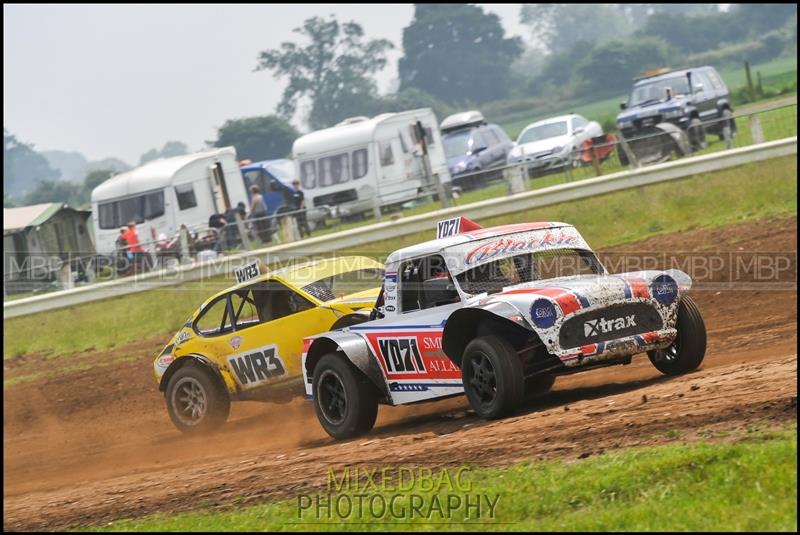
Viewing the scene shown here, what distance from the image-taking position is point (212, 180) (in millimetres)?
31766

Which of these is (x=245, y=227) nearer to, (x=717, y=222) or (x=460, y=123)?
(x=717, y=222)

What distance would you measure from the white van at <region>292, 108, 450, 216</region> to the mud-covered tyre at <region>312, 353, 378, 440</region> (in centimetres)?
2031

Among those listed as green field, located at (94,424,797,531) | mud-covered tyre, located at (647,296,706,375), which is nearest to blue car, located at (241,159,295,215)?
mud-covered tyre, located at (647,296,706,375)

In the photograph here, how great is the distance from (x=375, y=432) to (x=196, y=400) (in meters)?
3.10

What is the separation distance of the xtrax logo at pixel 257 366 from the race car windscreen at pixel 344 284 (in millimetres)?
752

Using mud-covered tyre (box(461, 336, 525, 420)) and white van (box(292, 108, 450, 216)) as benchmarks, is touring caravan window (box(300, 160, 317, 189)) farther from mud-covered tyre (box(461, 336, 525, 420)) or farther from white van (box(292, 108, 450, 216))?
mud-covered tyre (box(461, 336, 525, 420))

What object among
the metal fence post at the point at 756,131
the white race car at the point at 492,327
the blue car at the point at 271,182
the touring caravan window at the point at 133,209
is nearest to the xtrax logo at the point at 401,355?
the white race car at the point at 492,327

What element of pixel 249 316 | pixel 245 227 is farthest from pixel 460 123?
pixel 249 316

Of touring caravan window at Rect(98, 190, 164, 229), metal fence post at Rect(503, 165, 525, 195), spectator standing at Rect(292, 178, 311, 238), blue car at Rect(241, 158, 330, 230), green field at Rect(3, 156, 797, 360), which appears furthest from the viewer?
blue car at Rect(241, 158, 330, 230)

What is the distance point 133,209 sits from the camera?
32.2 m

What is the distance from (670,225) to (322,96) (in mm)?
70211

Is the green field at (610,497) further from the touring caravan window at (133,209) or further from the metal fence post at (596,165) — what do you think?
the touring caravan window at (133,209)

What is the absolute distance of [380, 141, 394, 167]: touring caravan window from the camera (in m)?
32.0

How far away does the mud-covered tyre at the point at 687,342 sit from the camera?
385 inches
